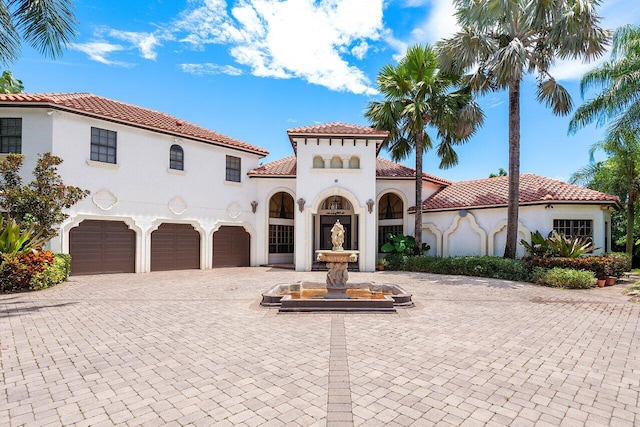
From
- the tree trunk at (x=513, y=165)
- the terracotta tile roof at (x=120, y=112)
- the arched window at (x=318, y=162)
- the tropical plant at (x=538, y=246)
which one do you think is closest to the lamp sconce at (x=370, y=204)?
the arched window at (x=318, y=162)

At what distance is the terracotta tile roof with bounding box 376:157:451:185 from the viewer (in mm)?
21656

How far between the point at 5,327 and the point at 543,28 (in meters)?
21.3

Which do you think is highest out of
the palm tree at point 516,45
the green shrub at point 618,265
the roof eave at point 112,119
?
the palm tree at point 516,45

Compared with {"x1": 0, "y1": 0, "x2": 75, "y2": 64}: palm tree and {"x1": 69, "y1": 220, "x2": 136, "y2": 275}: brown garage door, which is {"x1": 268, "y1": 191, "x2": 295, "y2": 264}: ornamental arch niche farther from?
{"x1": 0, "y1": 0, "x2": 75, "y2": 64}: palm tree

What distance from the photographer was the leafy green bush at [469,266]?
14.7 meters

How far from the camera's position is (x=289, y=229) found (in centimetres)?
2309

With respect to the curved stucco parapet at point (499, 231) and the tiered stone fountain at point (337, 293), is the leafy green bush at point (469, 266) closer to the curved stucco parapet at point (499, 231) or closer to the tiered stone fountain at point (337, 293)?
the curved stucco parapet at point (499, 231)

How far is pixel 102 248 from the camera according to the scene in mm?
15859

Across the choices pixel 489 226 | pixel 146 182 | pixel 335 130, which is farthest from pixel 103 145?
pixel 489 226

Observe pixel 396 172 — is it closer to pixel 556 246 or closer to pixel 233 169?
pixel 556 246

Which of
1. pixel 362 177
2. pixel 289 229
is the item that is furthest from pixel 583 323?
pixel 289 229

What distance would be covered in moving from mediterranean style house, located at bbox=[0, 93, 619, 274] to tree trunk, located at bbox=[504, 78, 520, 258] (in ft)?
6.09

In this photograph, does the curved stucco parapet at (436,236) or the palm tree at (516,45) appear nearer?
the palm tree at (516,45)

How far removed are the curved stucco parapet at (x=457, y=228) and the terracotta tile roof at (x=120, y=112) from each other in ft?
41.5
